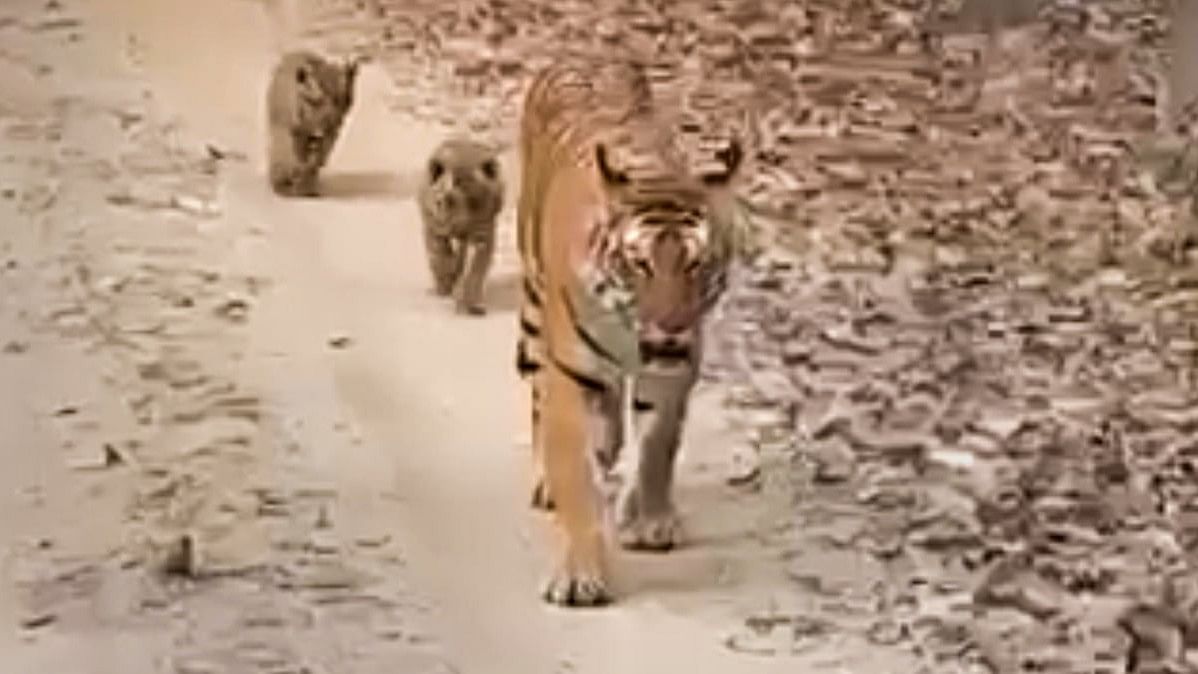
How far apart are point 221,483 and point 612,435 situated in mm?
528

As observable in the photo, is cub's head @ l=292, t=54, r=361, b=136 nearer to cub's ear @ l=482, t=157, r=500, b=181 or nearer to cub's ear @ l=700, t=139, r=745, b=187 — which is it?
cub's ear @ l=482, t=157, r=500, b=181

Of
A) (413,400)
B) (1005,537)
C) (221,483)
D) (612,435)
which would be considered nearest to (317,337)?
(413,400)

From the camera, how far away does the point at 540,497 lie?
10.2ft

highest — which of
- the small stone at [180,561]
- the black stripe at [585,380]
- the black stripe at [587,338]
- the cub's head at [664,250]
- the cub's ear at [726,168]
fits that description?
the cub's ear at [726,168]

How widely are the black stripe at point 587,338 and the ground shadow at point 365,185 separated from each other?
1411 millimetres

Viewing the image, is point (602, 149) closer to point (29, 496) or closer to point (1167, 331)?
point (29, 496)

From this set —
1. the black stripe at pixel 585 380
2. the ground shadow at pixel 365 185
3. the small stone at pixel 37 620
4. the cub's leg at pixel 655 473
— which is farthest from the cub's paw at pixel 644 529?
the ground shadow at pixel 365 185

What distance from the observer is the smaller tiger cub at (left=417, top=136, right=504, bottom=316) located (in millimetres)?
3664

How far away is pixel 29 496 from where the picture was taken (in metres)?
3.12

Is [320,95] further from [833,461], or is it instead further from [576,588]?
[576,588]

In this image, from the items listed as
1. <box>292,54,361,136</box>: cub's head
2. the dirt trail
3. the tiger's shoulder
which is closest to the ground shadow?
the dirt trail

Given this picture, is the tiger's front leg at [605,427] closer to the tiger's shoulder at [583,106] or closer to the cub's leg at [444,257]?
the tiger's shoulder at [583,106]

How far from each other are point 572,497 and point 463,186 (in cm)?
88

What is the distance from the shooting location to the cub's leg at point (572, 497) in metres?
2.88
